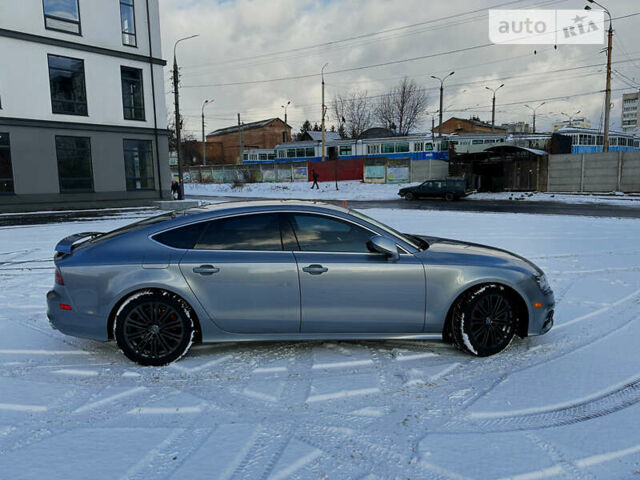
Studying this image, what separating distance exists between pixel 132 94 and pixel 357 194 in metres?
16.0

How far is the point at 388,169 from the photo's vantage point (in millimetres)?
40406

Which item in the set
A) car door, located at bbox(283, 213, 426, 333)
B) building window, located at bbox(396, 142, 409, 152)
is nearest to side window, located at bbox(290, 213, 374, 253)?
car door, located at bbox(283, 213, 426, 333)

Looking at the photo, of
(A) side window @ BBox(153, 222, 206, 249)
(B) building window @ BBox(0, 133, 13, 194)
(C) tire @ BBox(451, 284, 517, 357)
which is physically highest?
(B) building window @ BBox(0, 133, 13, 194)

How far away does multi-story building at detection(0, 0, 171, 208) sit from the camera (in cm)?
2127

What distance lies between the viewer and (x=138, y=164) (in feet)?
85.3

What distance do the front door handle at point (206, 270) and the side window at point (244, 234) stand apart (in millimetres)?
187

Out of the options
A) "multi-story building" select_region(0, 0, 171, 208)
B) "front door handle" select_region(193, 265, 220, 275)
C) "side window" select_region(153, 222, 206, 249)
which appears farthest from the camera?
"multi-story building" select_region(0, 0, 171, 208)

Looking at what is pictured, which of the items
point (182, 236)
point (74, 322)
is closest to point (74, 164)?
point (74, 322)

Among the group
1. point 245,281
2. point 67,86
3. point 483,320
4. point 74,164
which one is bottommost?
point 483,320

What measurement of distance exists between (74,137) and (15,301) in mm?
19947

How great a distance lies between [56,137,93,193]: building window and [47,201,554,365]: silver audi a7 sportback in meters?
21.7

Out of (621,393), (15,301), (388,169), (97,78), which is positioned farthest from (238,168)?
(621,393)

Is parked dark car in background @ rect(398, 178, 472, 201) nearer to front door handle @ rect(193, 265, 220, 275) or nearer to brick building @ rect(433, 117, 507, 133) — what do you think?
front door handle @ rect(193, 265, 220, 275)

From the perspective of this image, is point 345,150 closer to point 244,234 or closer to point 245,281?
point 244,234
